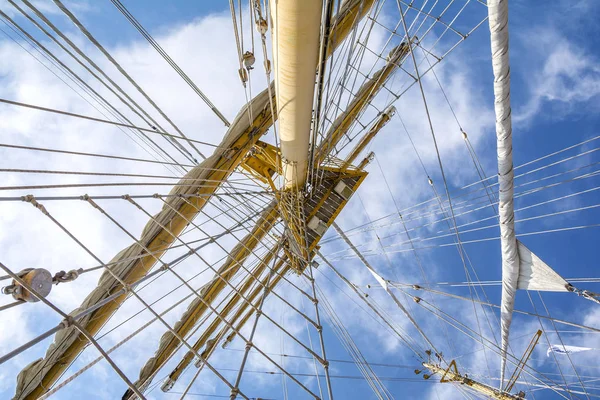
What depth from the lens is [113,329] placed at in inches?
203

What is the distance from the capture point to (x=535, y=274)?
5.57 m

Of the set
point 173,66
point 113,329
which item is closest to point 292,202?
point 173,66

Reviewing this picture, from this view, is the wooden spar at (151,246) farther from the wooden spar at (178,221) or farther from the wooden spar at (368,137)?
the wooden spar at (368,137)

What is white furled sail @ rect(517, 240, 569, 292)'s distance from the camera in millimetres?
5254

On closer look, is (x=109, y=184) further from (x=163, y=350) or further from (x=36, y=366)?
(x=163, y=350)

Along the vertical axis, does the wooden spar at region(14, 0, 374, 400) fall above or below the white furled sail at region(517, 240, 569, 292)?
below

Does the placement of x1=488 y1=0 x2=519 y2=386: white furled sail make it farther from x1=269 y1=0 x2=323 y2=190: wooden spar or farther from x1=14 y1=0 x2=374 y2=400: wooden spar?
x1=269 y1=0 x2=323 y2=190: wooden spar

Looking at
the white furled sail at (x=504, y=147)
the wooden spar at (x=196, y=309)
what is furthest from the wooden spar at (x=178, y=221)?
the white furled sail at (x=504, y=147)

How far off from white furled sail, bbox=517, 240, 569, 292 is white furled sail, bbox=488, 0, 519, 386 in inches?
3.7

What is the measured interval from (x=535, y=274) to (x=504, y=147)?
87.5 inches

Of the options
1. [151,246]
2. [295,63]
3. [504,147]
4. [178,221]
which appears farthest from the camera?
[178,221]

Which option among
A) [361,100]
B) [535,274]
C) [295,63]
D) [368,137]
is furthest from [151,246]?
[368,137]

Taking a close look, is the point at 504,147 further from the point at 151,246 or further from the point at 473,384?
the point at 473,384

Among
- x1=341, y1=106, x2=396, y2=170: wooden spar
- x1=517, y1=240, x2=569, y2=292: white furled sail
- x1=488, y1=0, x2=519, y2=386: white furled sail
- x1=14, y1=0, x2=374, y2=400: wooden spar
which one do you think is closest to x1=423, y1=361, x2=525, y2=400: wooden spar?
x1=488, y1=0, x2=519, y2=386: white furled sail
